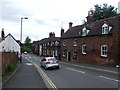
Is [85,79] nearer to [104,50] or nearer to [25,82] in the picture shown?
[25,82]

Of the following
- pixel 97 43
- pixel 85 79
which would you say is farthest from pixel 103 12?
pixel 85 79

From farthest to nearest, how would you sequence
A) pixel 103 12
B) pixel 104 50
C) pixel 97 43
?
pixel 103 12, pixel 97 43, pixel 104 50

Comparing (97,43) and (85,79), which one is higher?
(97,43)

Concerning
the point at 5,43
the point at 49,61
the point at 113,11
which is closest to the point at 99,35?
the point at 49,61

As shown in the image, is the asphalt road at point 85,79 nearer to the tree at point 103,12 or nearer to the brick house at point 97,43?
the brick house at point 97,43

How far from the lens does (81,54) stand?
124 feet

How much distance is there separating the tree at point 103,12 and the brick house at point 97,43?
17.3 metres

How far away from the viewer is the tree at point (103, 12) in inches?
2205

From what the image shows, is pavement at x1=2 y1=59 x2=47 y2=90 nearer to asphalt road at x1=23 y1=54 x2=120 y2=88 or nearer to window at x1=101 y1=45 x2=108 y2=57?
asphalt road at x1=23 y1=54 x2=120 y2=88

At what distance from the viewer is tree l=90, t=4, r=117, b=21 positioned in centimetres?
5600

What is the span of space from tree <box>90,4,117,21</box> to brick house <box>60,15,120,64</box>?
56.6ft

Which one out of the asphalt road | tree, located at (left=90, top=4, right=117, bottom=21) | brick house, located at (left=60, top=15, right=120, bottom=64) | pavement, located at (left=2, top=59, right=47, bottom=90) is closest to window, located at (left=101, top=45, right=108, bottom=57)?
brick house, located at (left=60, top=15, right=120, bottom=64)

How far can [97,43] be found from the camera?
1271 inches

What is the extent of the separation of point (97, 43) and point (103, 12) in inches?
1088
